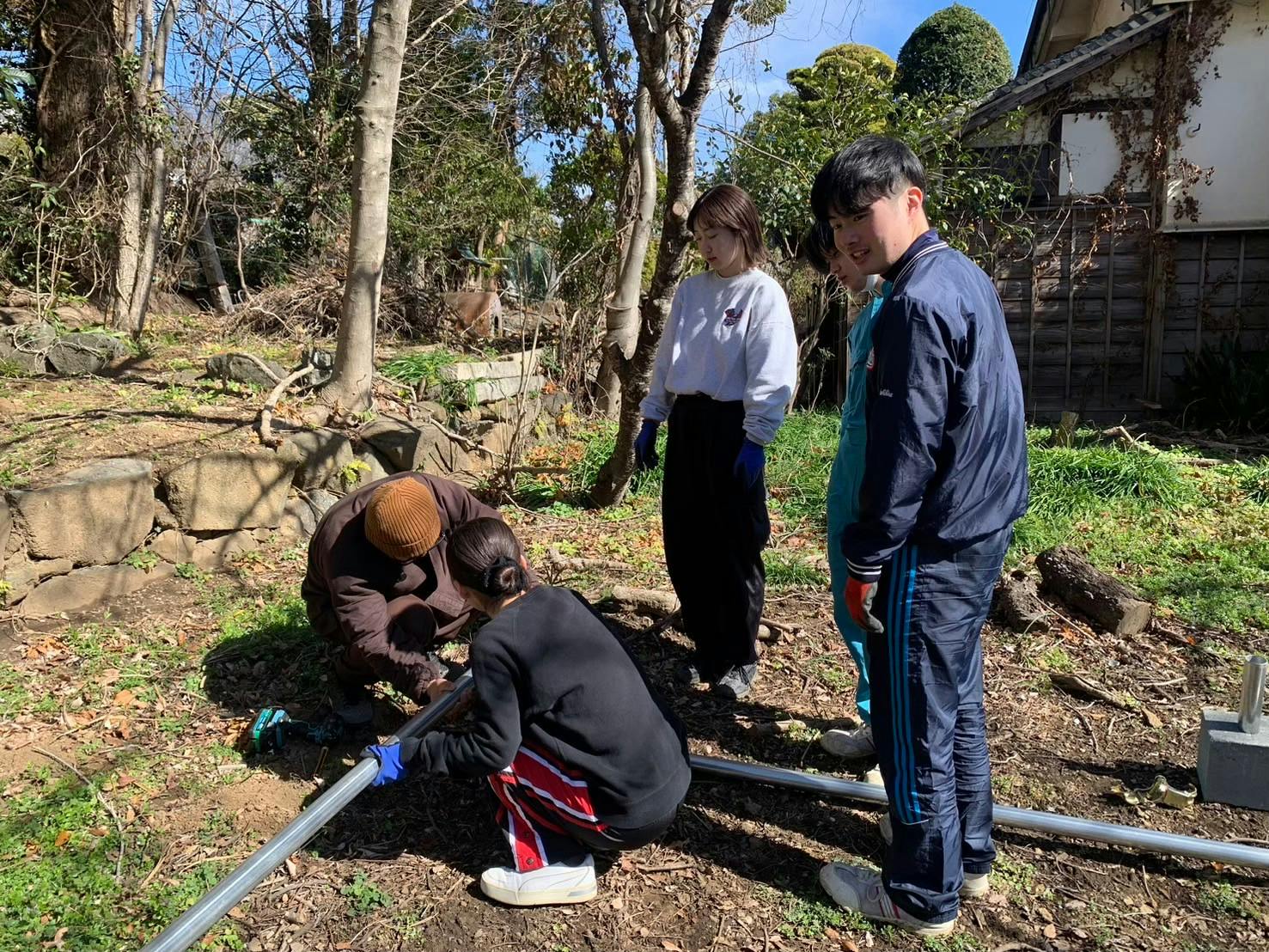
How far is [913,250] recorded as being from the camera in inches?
82.7

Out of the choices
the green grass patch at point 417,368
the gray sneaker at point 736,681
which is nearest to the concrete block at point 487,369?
the green grass patch at point 417,368

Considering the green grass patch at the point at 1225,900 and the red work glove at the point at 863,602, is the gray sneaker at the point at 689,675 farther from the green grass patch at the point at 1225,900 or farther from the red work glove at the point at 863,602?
the green grass patch at the point at 1225,900

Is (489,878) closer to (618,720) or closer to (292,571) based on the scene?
(618,720)

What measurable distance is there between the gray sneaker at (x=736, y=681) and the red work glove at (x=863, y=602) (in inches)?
56.9

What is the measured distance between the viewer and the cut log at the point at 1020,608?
162 inches

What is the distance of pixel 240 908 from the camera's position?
2.48 meters

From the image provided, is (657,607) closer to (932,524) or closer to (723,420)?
(723,420)

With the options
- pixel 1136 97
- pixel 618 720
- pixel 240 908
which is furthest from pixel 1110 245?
pixel 240 908

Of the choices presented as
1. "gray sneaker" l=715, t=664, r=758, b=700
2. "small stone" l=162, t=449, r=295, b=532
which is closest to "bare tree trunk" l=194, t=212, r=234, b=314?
"small stone" l=162, t=449, r=295, b=532

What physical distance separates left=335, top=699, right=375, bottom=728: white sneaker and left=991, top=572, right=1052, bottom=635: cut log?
276cm

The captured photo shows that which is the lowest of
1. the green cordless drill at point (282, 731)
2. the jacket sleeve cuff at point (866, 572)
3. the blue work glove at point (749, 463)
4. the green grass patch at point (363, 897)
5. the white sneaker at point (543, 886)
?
the green grass patch at point (363, 897)

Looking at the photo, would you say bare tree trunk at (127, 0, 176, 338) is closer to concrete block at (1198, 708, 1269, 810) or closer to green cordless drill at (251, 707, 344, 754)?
green cordless drill at (251, 707, 344, 754)

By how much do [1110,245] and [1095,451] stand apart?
4075 mm

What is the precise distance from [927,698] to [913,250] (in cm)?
103
